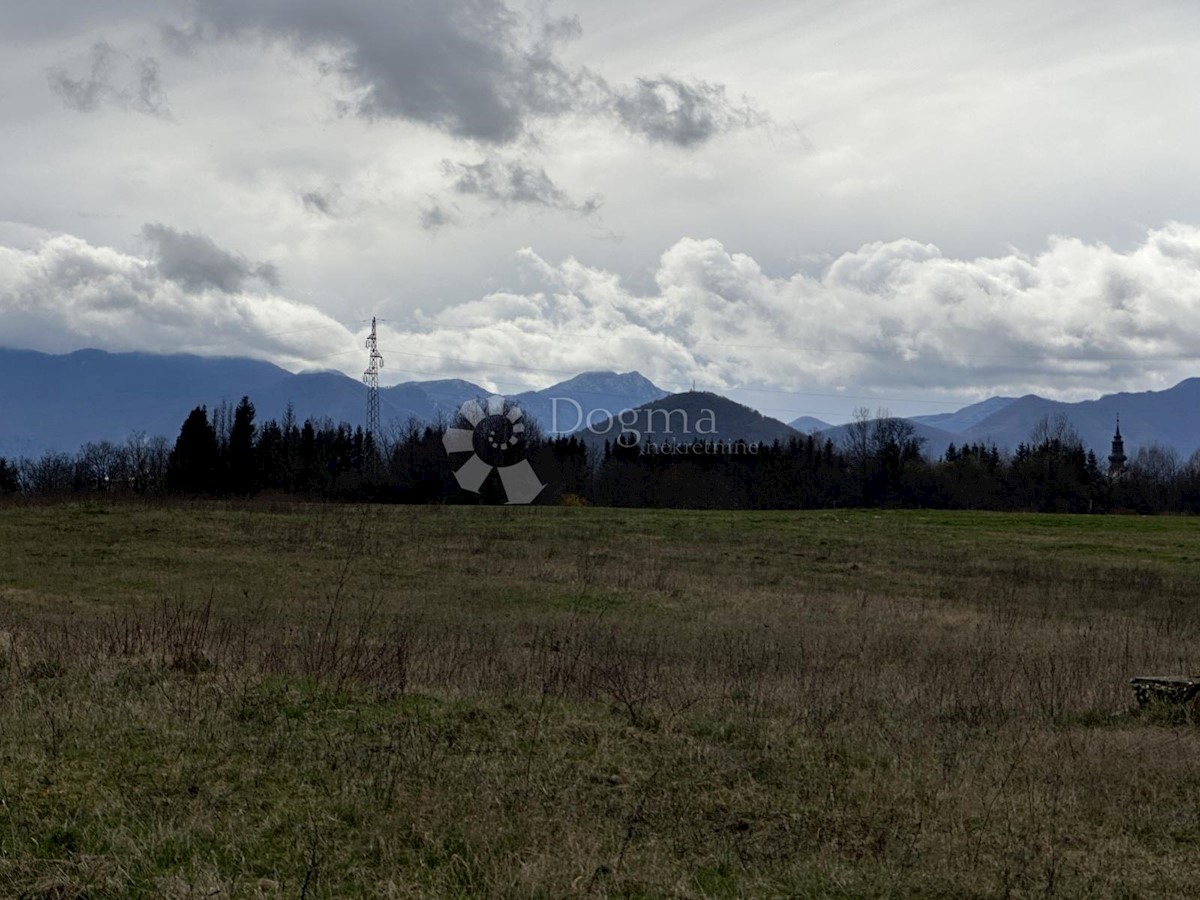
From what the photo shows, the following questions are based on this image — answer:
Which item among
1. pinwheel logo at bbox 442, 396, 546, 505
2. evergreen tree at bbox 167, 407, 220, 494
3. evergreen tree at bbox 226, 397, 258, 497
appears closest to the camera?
evergreen tree at bbox 167, 407, 220, 494

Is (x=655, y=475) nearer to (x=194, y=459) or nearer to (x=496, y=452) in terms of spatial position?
(x=496, y=452)

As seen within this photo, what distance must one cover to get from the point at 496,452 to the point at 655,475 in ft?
73.9

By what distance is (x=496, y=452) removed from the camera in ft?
337

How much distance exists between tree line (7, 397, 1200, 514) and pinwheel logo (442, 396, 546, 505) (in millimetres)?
1148

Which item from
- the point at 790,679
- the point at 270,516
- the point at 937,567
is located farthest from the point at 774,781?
the point at 270,516

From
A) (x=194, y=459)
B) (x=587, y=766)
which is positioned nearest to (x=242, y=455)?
(x=194, y=459)

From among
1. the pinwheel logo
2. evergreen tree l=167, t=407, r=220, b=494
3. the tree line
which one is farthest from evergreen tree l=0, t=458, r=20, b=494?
the pinwheel logo

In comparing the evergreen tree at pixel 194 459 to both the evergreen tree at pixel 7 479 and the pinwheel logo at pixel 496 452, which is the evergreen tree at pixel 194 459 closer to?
the evergreen tree at pixel 7 479

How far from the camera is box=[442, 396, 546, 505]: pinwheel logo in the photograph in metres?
101

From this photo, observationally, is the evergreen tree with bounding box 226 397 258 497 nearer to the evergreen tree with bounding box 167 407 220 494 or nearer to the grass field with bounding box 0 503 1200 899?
the evergreen tree with bounding box 167 407 220 494

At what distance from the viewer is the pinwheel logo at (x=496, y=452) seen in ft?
330

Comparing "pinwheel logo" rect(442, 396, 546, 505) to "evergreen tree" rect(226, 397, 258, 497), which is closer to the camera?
"pinwheel logo" rect(442, 396, 546, 505)

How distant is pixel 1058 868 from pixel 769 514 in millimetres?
53711

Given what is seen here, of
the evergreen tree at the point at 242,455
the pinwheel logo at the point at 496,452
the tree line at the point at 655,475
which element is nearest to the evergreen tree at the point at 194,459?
the tree line at the point at 655,475
